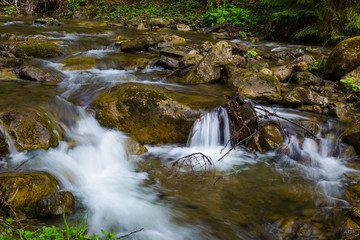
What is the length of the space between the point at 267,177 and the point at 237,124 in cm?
119

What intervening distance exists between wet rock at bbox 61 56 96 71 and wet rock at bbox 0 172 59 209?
4.84 metres

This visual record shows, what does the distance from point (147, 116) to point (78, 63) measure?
3.71 meters

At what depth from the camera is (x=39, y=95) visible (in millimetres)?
5203

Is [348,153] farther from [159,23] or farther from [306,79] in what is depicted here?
[159,23]

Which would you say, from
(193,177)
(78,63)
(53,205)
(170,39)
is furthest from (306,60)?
(53,205)

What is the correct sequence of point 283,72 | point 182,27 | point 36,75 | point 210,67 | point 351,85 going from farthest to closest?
point 182,27 < point 283,72 < point 210,67 < point 36,75 < point 351,85

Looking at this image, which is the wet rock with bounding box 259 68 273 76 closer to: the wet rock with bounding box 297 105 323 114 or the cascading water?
the wet rock with bounding box 297 105 323 114

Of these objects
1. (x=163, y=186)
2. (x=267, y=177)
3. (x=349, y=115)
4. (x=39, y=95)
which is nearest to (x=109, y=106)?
(x=39, y=95)

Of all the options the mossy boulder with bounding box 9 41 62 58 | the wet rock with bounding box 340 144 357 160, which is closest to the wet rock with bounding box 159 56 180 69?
the mossy boulder with bounding box 9 41 62 58

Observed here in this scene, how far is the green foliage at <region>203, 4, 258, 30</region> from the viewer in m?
13.6

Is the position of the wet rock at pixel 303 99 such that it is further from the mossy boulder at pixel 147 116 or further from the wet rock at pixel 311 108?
the mossy boulder at pixel 147 116

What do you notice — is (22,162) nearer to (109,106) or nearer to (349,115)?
(109,106)

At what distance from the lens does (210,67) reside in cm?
646

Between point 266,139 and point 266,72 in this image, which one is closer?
point 266,139
